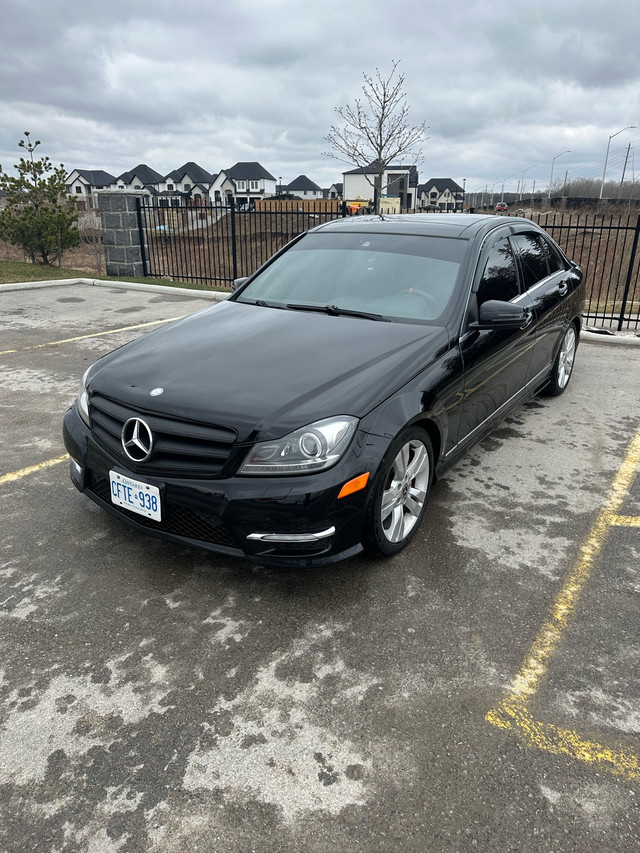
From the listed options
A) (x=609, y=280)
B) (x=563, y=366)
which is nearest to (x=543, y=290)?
(x=563, y=366)

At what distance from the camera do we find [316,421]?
2.55m

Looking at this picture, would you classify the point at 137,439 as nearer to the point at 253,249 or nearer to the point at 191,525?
the point at 191,525

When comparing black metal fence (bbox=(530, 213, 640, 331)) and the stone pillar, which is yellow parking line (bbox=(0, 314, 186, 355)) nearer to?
the stone pillar

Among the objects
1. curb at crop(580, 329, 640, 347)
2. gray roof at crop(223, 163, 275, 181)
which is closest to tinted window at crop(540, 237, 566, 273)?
curb at crop(580, 329, 640, 347)

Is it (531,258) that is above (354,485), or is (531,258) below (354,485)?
above

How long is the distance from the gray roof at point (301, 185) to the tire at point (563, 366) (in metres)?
119

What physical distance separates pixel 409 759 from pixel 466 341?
2.23 meters

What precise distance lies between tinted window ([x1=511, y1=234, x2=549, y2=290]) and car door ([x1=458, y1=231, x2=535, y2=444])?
7.3 inches

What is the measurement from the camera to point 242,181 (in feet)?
334

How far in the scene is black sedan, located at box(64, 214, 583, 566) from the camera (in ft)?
8.29

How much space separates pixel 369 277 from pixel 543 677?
252 centimetres

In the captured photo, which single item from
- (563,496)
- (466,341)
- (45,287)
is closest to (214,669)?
(466,341)

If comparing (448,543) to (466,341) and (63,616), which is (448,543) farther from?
(63,616)

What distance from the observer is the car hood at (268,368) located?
8.61 feet
